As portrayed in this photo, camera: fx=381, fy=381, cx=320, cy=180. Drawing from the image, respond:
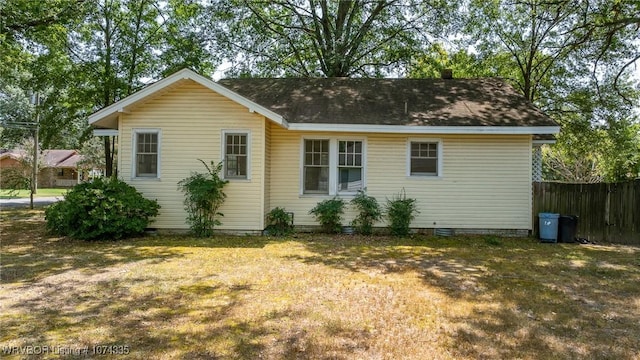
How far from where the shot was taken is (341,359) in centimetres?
340

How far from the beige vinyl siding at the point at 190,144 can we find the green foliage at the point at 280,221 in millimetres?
631

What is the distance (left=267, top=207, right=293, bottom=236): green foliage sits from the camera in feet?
34.6

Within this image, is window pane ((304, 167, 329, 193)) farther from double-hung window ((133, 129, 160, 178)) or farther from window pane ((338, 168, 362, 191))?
double-hung window ((133, 129, 160, 178))

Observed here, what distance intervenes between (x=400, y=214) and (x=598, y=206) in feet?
17.8

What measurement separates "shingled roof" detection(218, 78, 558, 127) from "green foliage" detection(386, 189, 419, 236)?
219 centimetres

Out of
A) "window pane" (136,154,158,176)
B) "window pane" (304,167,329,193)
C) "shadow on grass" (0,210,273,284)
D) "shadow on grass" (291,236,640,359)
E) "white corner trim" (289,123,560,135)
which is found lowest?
"shadow on grass" (291,236,640,359)

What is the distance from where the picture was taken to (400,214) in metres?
10.5

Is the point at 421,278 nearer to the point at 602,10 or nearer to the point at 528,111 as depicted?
the point at 528,111

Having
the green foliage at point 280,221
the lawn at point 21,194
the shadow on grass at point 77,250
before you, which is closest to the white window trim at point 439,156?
the green foliage at point 280,221

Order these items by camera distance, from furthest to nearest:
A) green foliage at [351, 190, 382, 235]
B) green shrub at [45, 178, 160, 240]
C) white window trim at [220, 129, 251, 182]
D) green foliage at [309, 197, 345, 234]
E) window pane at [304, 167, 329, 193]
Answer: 1. window pane at [304, 167, 329, 193]
2. green foliage at [351, 190, 382, 235]
3. green foliage at [309, 197, 345, 234]
4. white window trim at [220, 129, 251, 182]
5. green shrub at [45, 178, 160, 240]

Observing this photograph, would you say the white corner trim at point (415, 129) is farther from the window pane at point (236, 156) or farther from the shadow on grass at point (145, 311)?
the shadow on grass at point (145, 311)

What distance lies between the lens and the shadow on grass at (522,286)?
3840mm

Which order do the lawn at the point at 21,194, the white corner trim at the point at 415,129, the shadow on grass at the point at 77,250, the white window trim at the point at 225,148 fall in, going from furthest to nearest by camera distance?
1. the lawn at the point at 21,194
2. the white corner trim at the point at 415,129
3. the white window trim at the point at 225,148
4. the shadow on grass at the point at 77,250

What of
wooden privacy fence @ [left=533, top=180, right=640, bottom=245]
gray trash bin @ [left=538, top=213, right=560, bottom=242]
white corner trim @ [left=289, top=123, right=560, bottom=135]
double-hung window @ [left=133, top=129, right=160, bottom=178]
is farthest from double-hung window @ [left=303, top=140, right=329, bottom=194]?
wooden privacy fence @ [left=533, top=180, right=640, bottom=245]
